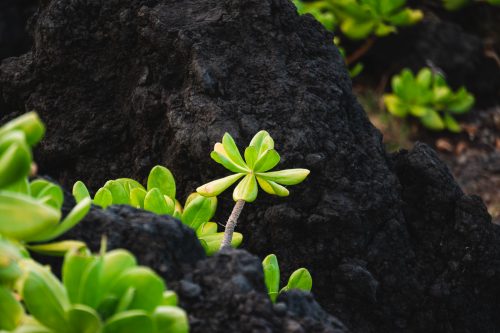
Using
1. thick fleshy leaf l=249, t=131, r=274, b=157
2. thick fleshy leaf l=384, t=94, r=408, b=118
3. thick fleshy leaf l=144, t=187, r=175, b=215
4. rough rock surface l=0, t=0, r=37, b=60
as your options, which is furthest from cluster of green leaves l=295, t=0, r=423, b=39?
thick fleshy leaf l=144, t=187, r=175, b=215

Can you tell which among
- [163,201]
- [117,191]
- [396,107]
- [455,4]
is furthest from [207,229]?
[455,4]

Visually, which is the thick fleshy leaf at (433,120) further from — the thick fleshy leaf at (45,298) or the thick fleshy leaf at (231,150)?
the thick fleshy leaf at (45,298)

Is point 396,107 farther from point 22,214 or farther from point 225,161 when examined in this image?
point 22,214

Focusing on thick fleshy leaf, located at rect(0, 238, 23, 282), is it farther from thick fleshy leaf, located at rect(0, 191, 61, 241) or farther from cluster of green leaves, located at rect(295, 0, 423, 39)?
cluster of green leaves, located at rect(295, 0, 423, 39)

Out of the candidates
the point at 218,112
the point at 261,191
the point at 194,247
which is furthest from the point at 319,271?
the point at 194,247

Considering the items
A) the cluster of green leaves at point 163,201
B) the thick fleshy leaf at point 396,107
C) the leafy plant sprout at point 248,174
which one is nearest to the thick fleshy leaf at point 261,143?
the leafy plant sprout at point 248,174
